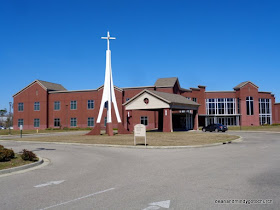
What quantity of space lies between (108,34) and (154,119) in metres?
26.0

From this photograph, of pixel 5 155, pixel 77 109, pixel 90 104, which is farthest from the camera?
pixel 77 109

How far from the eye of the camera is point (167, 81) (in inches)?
2349

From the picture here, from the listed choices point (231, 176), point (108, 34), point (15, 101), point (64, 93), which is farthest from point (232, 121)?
point (231, 176)

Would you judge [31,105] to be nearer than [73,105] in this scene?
No

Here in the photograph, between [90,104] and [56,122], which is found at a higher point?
[90,104]

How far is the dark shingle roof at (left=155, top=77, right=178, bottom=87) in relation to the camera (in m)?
57.9

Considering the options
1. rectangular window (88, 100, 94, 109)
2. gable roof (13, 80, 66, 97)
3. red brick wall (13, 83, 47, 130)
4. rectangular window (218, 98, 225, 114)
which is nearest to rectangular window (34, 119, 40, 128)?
red brick wall (13, 83, 47, 130)

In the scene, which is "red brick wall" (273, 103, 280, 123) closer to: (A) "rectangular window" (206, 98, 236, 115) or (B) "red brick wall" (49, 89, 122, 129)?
(A) "rectangular window" (206, 98, 236, 115)

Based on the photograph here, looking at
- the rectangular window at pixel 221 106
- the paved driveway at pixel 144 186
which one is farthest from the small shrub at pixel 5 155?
the rectangular window at pixel 221 106

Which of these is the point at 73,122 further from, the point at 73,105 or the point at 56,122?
the point at 56,122

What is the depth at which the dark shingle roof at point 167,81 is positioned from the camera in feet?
190

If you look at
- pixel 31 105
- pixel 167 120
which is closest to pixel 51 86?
pixel 31 105

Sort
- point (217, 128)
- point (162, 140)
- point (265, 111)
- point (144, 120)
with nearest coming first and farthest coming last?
point (162, 140) → point (217, 128) → point (144, 120) → point (265, 111)

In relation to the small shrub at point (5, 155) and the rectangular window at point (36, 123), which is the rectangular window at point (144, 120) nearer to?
the rectangular window at point (36, 123)
